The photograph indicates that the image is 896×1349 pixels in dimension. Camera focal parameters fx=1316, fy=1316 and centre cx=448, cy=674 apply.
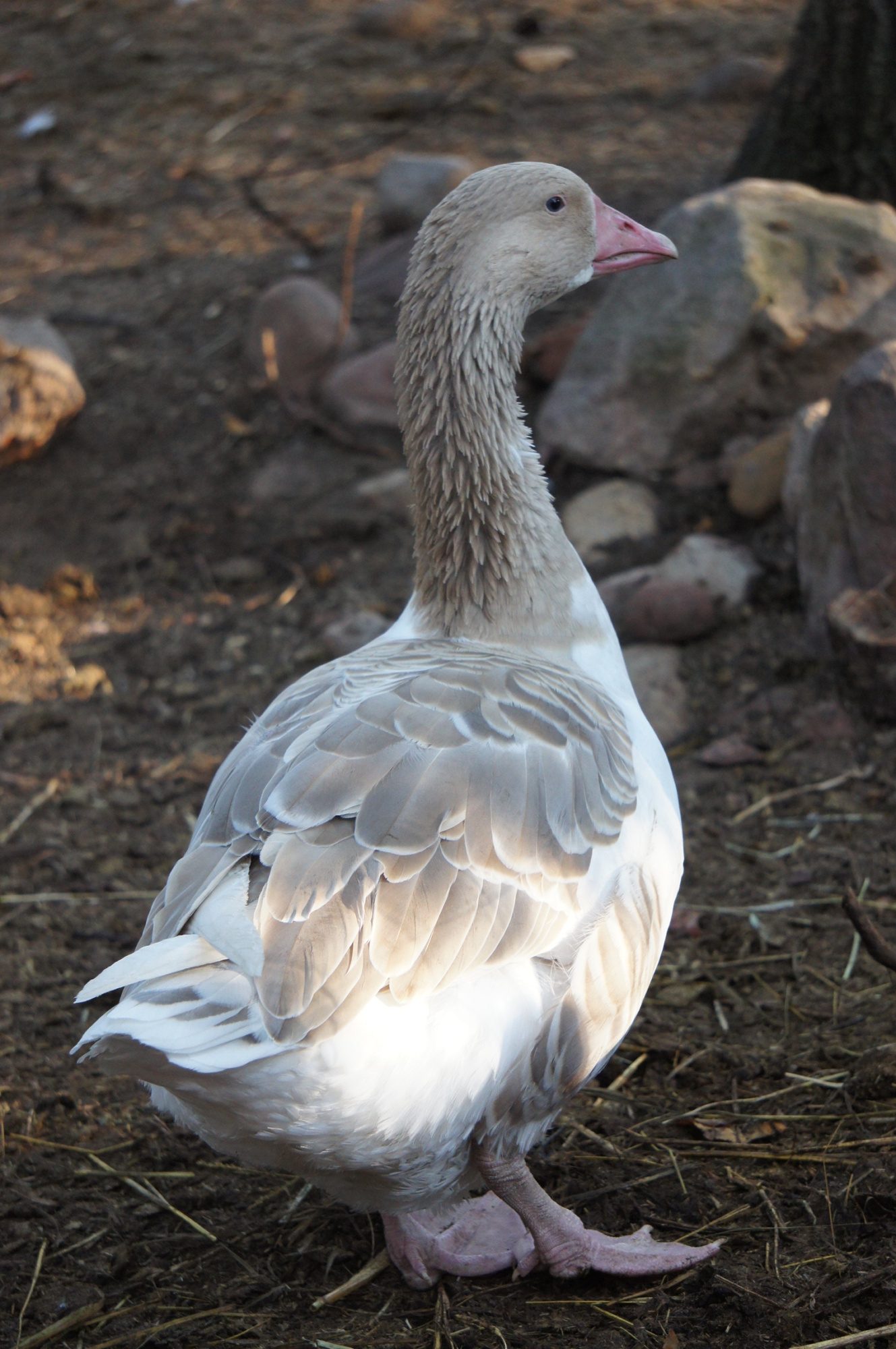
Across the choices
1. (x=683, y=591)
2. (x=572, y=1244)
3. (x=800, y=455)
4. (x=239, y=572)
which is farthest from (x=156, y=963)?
(x=239, y=572)

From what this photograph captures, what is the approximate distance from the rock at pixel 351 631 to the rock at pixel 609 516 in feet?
2.93

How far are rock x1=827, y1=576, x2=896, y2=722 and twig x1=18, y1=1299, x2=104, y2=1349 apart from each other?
308cm

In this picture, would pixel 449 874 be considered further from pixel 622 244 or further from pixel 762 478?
pixel 762 478

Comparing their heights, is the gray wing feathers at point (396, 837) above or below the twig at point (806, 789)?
above

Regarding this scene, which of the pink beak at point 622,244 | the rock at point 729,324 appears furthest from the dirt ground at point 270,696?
the pink beak at point 622,244

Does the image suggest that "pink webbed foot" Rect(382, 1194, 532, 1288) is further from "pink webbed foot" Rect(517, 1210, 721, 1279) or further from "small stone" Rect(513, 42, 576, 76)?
"small stone" Rect(513, 42, 576, 76)

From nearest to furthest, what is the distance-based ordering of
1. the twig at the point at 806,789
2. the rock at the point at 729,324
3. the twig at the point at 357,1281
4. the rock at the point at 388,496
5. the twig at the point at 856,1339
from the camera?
the twig at the point at 856,1339
the twig at the point at 357,1281
the twig at the point at 806,789
the rock at the point at 729,324
the rock at the point at 388,496

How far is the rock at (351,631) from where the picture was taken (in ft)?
17.5

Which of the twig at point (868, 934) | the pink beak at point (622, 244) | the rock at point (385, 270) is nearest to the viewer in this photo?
the twig at point (868, 934)

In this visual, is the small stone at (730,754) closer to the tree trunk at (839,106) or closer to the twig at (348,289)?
the tree trunk at (839,106)

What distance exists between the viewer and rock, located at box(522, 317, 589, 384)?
247 inches

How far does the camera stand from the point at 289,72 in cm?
995

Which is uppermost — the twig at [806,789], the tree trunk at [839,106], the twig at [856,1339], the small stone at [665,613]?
the tree trunk at [839,106]

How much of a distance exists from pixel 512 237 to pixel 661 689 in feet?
6.71
